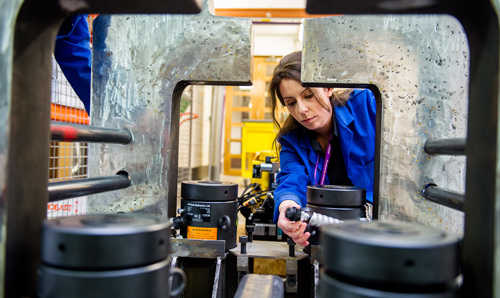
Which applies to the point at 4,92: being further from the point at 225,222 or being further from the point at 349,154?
the point at 349,154

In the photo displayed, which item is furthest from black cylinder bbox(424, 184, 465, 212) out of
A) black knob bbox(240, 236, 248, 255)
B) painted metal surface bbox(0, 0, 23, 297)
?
painted metal surface bbox(0, 0, 23, 297)

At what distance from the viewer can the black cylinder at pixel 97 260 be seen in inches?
18.9

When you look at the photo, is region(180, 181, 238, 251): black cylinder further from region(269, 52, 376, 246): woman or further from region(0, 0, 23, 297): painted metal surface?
region(0, 0, 23, 297): painted metal surface

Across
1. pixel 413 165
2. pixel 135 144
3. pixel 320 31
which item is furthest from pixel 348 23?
pixel 135 144

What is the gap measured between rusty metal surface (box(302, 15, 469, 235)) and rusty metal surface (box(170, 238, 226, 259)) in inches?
18.9

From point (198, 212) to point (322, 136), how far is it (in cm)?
77

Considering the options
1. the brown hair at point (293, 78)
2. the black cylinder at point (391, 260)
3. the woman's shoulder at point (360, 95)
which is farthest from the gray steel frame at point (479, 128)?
the woman's shoulder at point (360, 95)

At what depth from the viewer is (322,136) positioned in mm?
1652

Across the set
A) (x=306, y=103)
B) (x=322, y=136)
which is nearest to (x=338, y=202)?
(x=306, y=103)

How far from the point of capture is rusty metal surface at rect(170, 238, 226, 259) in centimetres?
107

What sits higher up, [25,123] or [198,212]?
[25,123]

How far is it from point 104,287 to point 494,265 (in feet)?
1.68

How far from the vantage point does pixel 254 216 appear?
6.58 feet

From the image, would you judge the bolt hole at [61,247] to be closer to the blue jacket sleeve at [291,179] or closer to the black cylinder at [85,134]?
the black cylinder at [85,134]
